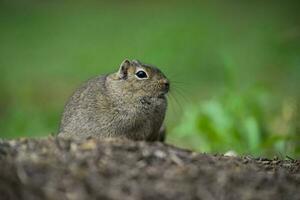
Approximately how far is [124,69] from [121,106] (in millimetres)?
530

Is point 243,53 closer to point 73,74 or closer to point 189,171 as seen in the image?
point 73,74

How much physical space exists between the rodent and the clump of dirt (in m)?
1.96

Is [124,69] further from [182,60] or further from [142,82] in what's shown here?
[182,60]

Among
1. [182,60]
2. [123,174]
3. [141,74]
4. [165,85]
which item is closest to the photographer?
[123,174]

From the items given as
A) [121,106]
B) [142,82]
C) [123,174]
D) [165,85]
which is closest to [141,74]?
[142,82]

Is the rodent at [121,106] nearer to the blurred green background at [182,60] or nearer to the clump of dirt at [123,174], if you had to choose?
the blurred green background at [182,60]

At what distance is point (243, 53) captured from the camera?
55.2 feet

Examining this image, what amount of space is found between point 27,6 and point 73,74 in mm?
6685

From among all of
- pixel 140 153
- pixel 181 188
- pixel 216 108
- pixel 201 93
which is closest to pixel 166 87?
pixel 216 108

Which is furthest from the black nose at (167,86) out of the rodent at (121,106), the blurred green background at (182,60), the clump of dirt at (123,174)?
the clump of dirt at (123,174)

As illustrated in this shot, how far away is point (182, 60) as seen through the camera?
16531mm

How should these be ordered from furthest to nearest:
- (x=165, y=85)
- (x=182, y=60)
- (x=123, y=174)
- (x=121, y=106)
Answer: (x=182, y=60) < (x=165, y=85) < (x=121, y=106) < (x=123, y=174)

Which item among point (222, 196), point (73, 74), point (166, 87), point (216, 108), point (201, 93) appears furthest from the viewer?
point (73, 74)

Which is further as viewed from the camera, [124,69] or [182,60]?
[182,60]
